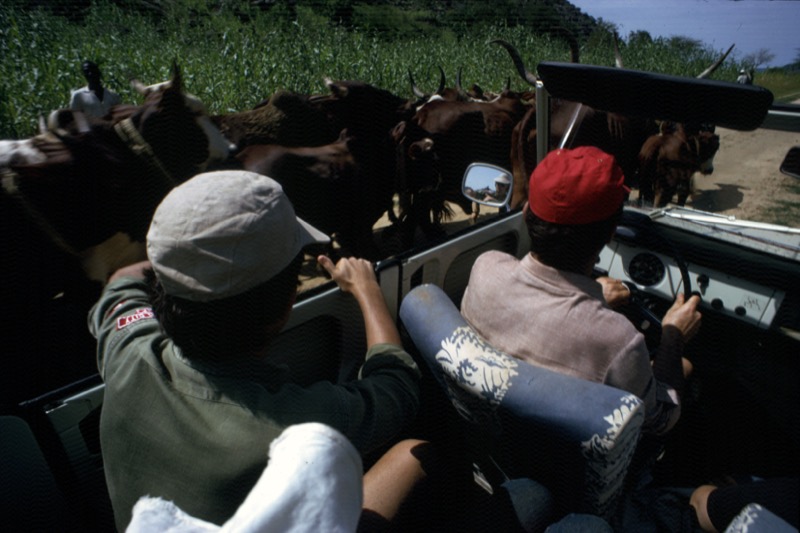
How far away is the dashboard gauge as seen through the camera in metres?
2.34

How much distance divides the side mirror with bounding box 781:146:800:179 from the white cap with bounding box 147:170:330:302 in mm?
2037

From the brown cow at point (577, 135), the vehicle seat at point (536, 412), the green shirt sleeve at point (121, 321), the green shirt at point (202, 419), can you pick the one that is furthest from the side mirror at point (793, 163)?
the brown cow at point (577, 135)

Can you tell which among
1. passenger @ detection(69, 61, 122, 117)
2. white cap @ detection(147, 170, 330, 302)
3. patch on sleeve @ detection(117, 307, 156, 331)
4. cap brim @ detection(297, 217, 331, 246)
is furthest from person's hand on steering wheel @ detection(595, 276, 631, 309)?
passenger @ detection(69, 61, 122, 117)

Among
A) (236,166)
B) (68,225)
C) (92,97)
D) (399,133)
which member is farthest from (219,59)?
(68,225)

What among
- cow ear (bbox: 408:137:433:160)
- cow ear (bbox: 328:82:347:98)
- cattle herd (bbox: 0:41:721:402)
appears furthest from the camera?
cow ear (bbox: 328:82:347:98)

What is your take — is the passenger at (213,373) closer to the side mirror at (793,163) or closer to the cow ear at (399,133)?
the side mirror at (793,163)

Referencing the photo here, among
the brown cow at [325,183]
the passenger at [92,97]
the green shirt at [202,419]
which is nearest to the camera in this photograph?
the green shirt at [202,419]

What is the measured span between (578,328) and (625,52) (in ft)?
32.7

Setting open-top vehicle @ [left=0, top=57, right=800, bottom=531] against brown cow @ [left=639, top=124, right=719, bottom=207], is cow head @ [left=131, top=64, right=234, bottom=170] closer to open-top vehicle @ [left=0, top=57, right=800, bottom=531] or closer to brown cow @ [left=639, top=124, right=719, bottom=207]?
open-top vehicle @ [left=0, top=57, right=800, bottom=531]

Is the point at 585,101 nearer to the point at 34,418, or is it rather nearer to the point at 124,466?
the point at 124,466

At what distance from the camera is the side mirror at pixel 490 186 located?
2.84 m

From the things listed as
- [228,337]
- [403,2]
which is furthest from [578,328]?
[403,2]

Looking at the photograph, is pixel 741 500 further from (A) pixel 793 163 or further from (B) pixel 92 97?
(B) pixel 92 97

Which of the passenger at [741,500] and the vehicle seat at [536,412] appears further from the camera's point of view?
the passenger at [741,500]
